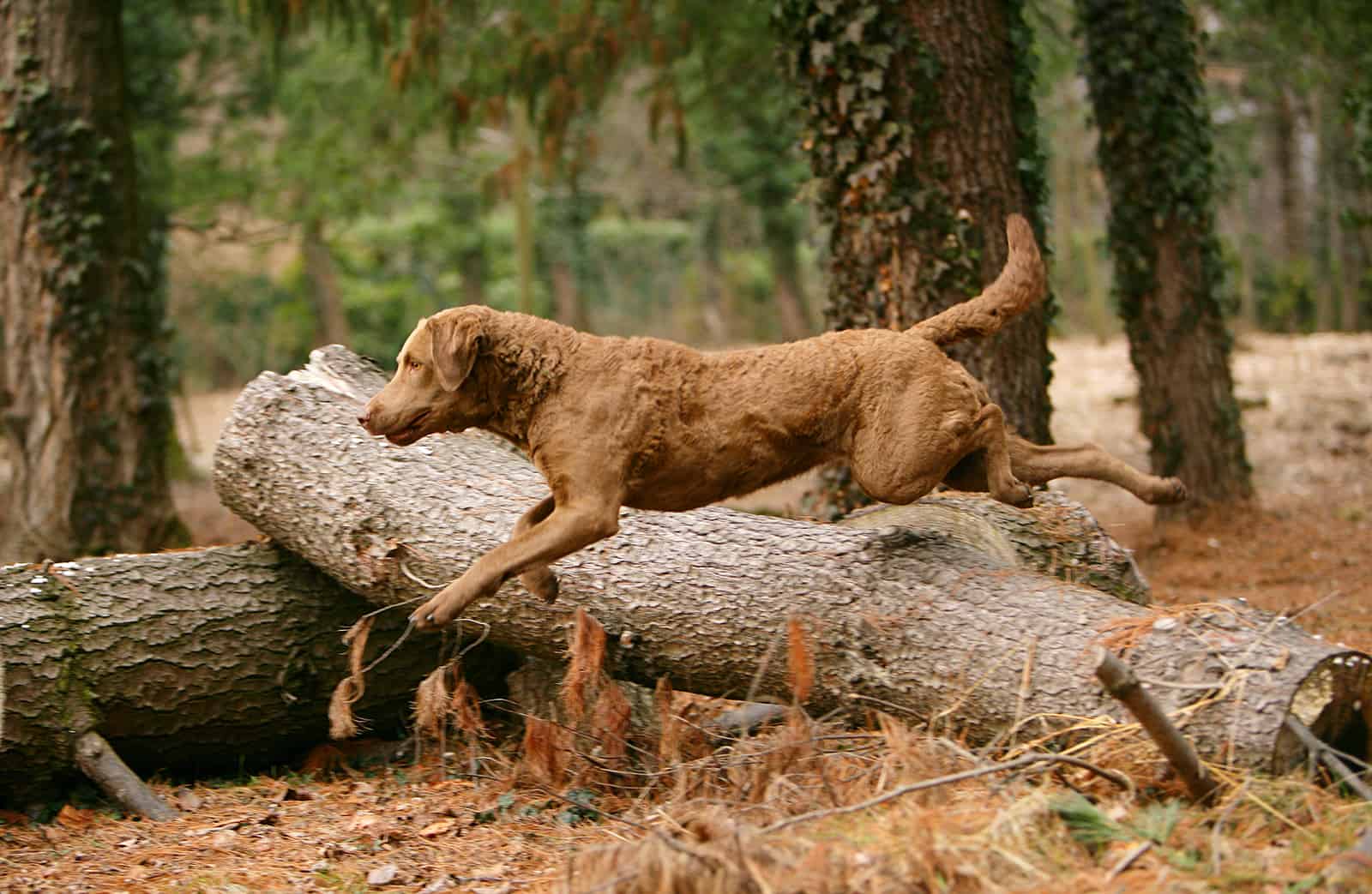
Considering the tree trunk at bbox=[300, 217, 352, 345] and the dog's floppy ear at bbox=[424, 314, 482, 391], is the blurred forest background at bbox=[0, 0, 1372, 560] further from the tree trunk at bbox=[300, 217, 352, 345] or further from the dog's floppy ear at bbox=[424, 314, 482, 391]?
the dog's floppy ear at bbox=[424, 314, 482, 391]

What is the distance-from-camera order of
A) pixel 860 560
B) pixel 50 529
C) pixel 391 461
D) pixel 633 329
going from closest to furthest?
pixel 860 560 → pixel 391 461 → pixel 50 529 → pixel 633 329

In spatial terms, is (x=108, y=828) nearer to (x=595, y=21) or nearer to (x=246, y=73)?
(x=595, y=21)

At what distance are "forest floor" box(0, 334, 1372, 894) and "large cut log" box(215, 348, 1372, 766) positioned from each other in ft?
0.79

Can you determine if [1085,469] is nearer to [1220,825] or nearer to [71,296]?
[1220,825]

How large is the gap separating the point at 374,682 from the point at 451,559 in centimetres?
100

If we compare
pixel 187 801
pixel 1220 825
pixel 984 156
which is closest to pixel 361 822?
pixel 187 801

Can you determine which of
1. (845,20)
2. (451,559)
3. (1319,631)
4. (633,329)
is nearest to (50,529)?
(451,559)

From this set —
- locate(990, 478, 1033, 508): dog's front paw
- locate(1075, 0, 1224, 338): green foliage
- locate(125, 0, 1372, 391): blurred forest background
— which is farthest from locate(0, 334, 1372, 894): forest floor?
locate(125, 0, 1372, 391): blurred forest background

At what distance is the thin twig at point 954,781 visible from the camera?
148 inches

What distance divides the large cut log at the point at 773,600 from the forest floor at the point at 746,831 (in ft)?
0.79

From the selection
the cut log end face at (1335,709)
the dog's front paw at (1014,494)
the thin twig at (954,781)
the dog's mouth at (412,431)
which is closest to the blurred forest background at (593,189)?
the dog's front paw at (1014,494)

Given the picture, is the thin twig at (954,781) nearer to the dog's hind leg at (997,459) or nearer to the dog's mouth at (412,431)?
the dog's hind leg at (997,459)

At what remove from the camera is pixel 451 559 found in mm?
5859

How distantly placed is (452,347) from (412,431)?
0.38 m
